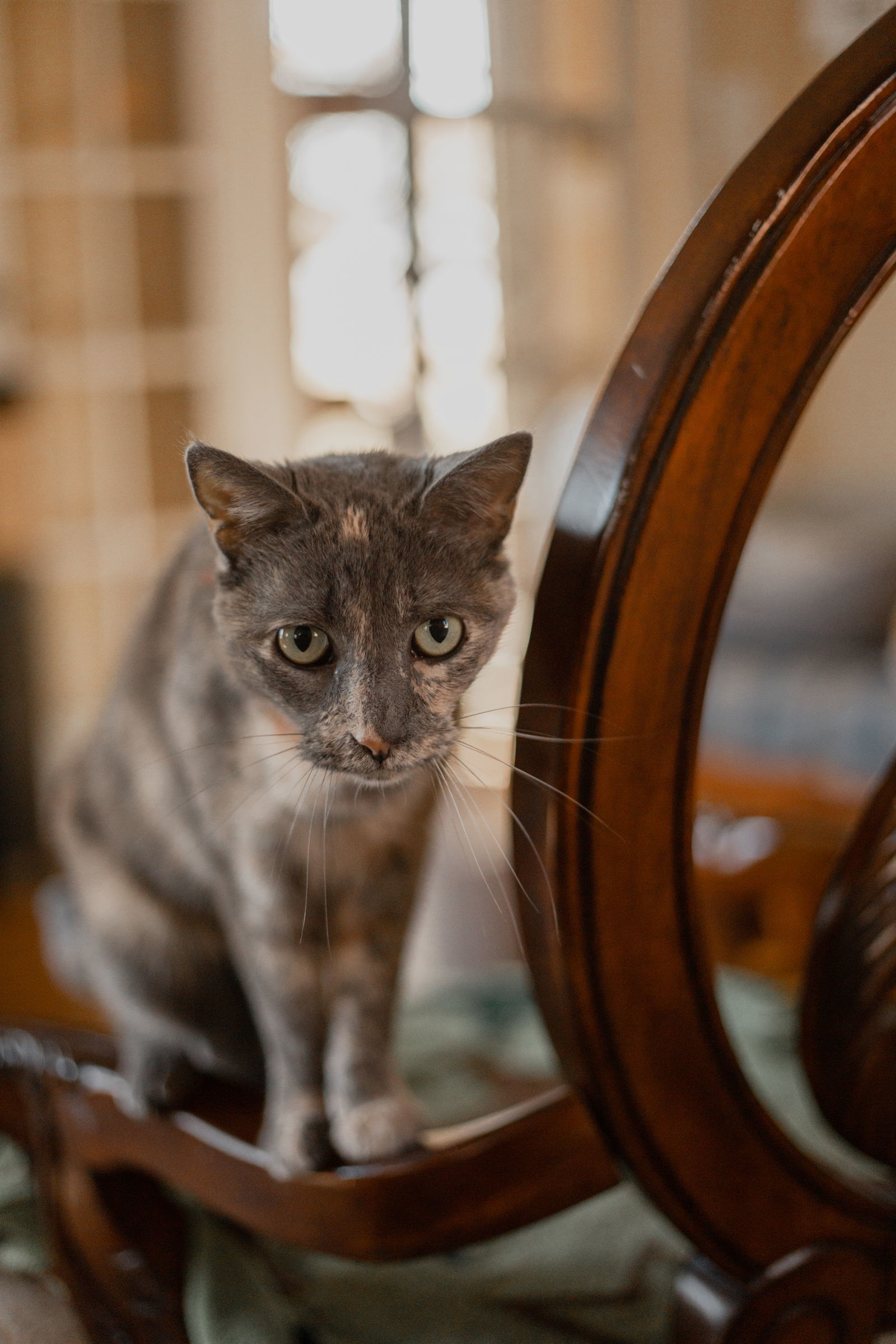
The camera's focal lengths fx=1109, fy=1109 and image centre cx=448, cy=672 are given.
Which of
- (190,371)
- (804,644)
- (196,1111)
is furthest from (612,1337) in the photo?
(190,371)

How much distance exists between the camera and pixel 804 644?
2.67 metres

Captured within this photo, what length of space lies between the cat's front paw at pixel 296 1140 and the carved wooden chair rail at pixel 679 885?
0.01 m

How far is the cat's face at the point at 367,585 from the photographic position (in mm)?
545

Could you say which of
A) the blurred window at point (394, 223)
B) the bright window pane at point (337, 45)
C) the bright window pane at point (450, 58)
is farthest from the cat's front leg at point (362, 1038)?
the bright window pane at point (450, 58)

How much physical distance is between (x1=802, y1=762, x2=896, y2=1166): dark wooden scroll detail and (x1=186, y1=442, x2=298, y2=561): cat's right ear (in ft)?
1.19

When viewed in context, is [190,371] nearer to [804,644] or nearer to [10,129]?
[10,129]

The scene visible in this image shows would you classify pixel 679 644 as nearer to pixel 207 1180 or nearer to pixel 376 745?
pixel 376 745

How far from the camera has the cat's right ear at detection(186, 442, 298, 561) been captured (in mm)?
532

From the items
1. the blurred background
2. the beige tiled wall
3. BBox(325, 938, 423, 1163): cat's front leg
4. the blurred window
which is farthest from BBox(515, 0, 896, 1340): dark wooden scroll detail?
the blurred window

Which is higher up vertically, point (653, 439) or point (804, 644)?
point (653, 439)

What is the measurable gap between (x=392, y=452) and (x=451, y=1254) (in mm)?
536

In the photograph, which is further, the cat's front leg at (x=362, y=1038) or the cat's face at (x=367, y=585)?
the cat's front leg at (x=362, y=1038)

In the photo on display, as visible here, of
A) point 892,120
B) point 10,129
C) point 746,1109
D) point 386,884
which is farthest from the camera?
point 10,129

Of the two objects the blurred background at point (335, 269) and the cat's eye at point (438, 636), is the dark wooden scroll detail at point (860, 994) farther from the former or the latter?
the blurred background at point (335, 269)
